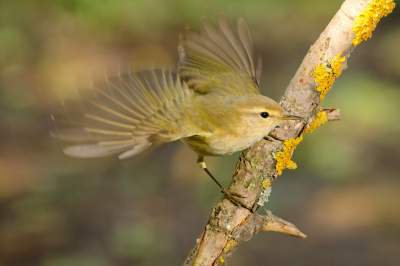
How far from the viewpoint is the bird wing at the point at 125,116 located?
2.55 m

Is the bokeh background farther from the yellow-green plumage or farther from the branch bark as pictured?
the branch bark

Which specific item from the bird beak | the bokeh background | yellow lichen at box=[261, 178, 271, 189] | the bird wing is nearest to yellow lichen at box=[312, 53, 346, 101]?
the bird beak

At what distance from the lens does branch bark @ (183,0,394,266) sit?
2527 mm

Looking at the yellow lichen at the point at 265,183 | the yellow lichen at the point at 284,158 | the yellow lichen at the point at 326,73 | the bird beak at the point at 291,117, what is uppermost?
the yellow lichen at the point at 326,73

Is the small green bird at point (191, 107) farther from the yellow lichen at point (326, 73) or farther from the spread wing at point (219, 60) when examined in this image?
the yellow lichen at point (326, 73)

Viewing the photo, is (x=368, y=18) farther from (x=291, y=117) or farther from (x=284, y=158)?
(x=284, y=158)

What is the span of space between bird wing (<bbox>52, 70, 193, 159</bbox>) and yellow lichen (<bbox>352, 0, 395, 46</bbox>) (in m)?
0.72

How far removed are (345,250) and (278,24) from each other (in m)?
3.53

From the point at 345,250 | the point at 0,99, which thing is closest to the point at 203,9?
the point at 0,99

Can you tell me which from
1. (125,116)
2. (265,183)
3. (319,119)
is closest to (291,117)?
(319,119)

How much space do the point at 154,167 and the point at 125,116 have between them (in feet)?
10.8

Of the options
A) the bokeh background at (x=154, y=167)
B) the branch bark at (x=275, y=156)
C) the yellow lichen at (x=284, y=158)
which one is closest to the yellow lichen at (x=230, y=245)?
the branch bark at (x=275, y=156)

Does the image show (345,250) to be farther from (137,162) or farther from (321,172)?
(137,162)

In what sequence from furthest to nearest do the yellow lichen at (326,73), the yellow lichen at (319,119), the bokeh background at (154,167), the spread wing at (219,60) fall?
the bokeh background at (154,167) < the spread wing at (219,60) < the yellow lichen at (319,119) < the yellow lichen at (326,73)
